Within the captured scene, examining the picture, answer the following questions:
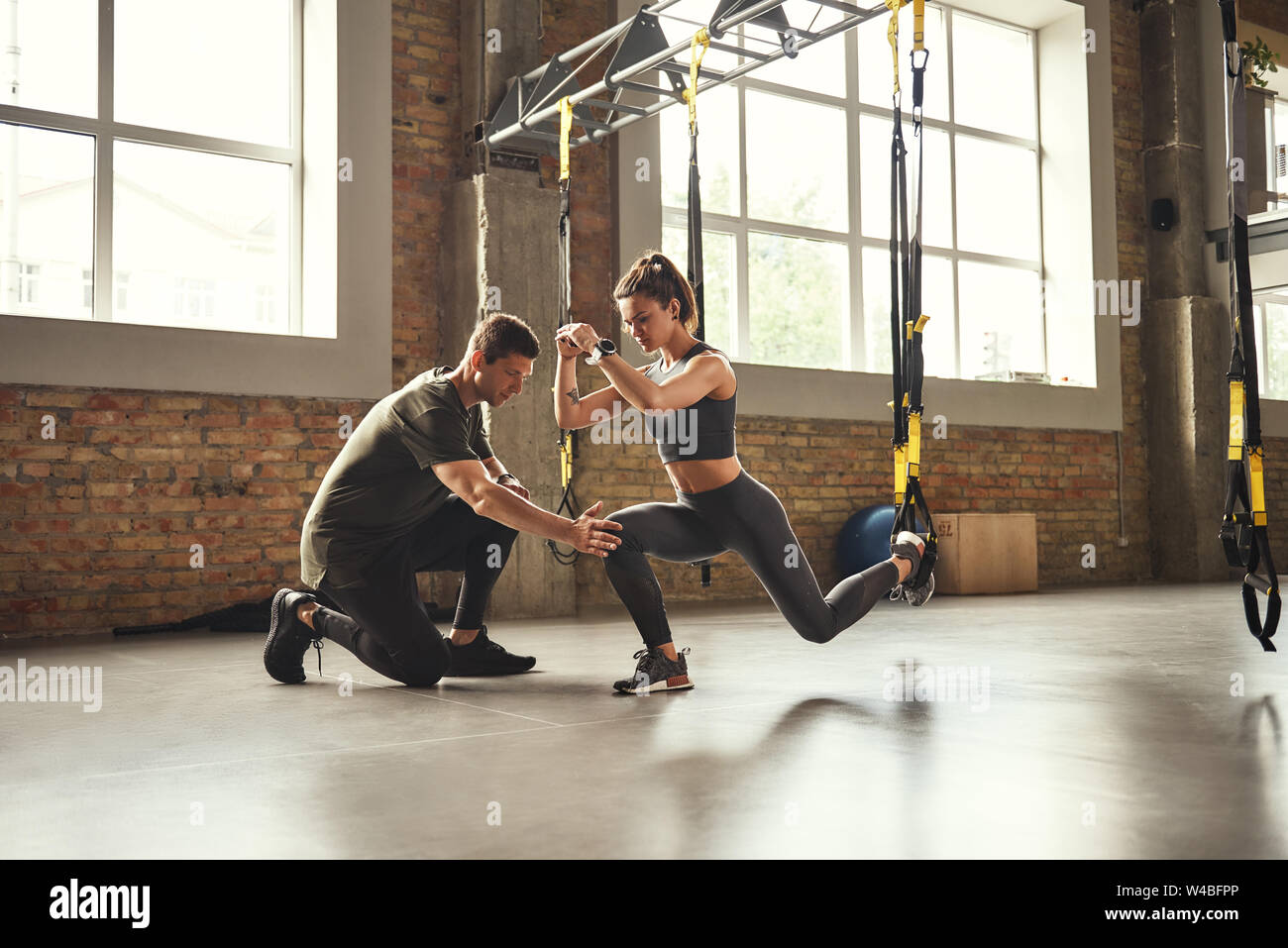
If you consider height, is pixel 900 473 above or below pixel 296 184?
below

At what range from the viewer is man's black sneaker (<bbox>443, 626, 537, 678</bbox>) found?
4109mm

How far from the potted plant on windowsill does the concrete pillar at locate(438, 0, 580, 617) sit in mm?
7417

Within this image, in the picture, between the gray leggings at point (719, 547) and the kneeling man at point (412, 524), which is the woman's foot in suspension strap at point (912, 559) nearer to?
the gray leggings at point (719, 547)

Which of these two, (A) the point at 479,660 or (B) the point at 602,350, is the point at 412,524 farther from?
(B) the point at 602,350

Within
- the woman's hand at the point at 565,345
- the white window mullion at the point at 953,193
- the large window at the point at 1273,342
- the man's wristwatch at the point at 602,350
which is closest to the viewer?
the man's wristwatch at the point at 602,350

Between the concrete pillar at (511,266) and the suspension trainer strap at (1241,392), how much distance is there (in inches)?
162

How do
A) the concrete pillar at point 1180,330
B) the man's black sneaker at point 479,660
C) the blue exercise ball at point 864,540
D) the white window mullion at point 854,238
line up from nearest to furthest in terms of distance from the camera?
the man's black sneaker at point 479,660
the blue exercise ball at point 864,540
the white window mullion at point 854,238
the concrete pillar at point 1180,330

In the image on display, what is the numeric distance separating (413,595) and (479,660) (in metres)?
0.45

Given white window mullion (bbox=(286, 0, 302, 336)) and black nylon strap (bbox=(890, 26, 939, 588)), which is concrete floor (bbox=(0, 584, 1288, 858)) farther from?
white window mullion (bbox=(286, 0, 302, 336))

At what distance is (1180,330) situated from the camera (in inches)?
410

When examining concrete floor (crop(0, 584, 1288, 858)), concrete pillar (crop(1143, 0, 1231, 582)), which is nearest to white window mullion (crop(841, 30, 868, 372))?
concrete pillar (crop(1143, 0, 1231, 582))

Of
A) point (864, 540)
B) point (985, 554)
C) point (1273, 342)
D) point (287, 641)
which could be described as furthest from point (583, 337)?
point (1273, 342)

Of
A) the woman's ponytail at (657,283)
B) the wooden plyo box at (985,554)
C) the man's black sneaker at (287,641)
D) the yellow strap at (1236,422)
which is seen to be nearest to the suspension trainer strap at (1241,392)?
the yellow strap at (1236,422)

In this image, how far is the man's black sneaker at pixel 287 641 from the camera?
3986mm
